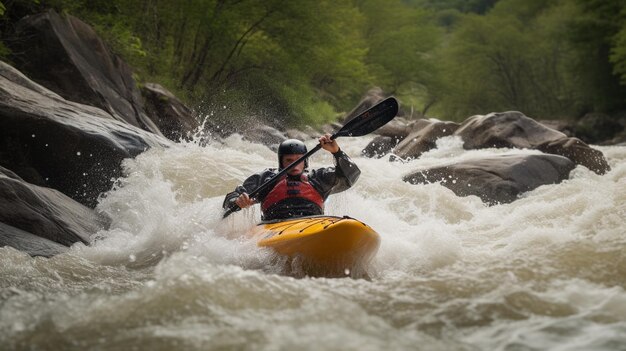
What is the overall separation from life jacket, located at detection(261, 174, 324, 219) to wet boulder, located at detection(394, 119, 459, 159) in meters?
7.26

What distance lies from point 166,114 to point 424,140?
4.98 m

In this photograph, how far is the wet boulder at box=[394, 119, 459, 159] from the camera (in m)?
12.3

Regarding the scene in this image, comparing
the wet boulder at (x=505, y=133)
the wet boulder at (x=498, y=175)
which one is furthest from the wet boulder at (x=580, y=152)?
the wet boulder at (x=498, y=175)

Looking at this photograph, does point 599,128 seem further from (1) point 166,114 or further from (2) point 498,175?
(1) point 166,114

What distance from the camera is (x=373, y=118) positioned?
5523 millimetres

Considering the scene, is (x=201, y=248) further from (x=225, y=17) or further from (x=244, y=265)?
(x=225, y=17)

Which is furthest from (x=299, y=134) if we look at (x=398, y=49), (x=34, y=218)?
(x=398, y=49)

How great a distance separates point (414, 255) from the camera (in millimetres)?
4492

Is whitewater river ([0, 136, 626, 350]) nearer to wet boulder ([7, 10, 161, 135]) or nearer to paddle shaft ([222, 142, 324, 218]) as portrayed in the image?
paddle shaft ([222, 142, 324, 218])

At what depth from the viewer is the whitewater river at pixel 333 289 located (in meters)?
2.61

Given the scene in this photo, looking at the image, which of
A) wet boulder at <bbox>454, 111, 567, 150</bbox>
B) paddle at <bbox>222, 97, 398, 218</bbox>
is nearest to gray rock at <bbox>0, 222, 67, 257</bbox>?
paddle at <bbox>222, 97, 398, 218</bbox>

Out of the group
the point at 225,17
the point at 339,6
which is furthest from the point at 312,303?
the point at 339,6

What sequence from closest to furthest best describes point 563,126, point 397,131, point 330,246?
point 330,246 < point 397,131 < point 563,126

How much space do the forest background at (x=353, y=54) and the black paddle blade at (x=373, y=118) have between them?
11.7ft
